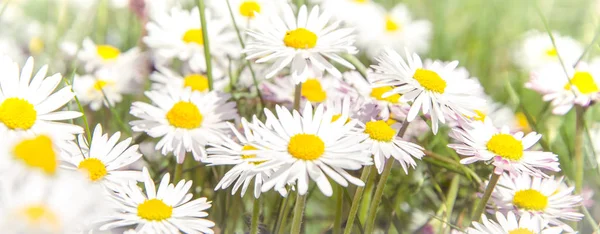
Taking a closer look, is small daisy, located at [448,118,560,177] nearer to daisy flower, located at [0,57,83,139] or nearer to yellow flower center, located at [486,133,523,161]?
yellow flower center, located at [486,133,523,161]

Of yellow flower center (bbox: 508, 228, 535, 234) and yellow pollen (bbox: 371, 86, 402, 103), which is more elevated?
yellow pollen (bbox: 371, 86, 402, 103)

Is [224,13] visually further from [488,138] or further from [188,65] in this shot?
[488,138]

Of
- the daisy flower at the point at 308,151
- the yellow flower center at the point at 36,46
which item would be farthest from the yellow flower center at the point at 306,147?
the yellow flower center at the point at 36,46

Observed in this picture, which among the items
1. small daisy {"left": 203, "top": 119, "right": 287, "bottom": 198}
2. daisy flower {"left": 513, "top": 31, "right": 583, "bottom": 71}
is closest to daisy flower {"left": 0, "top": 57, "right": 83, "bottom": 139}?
small daisy {"left": 203, "top": 119, "right": 287, "bottom": 198}

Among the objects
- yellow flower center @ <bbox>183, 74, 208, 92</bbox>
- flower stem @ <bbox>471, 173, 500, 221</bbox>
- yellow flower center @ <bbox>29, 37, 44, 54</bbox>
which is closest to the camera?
flower stem @ <bbox>471, 173, 500, 221</bbox>

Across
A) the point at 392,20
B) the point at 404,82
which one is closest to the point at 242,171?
the point at 404,82

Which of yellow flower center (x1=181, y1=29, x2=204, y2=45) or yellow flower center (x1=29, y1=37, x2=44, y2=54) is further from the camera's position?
yellow flower center (x1=29, y1=37, x2=44, y2=54)
